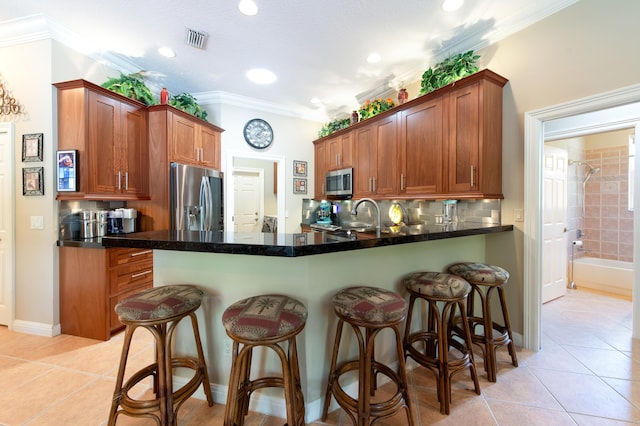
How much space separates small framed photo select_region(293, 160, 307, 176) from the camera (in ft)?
15.8

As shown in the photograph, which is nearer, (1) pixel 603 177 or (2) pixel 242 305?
(2) pixel 242 305

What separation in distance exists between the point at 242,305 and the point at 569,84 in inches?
111

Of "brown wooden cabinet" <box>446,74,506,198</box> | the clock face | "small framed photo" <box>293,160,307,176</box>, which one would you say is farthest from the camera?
"small framed photo" <box>293,160,307,176</box>

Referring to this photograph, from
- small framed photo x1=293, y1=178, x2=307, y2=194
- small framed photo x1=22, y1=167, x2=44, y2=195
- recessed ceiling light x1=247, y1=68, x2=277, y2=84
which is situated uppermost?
recessed ceiling light x1=247, y1=68, x2=277, y2=84

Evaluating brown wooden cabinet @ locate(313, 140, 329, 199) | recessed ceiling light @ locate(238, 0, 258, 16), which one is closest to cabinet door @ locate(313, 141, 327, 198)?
brown wooden cabinet @ locate(313, 140, 329, 199)

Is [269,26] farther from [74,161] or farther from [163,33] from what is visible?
[74,161]

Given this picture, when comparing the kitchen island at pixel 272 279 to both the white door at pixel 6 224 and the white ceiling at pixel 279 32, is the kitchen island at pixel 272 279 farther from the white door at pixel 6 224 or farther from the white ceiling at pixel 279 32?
the white door at pixel 6 224

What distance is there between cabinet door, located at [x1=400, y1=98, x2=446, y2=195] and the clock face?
232 centimetres

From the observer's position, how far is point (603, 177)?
424cm

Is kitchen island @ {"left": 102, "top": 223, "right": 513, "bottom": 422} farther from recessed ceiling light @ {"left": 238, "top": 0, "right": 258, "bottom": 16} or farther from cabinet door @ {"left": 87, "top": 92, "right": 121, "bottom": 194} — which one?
recessed ceiling light @ {"left": 238, "top": 0, "right": 258, "bottom": 16}

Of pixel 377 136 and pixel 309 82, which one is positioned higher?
pixel 309 82

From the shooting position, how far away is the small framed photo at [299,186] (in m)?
4.85

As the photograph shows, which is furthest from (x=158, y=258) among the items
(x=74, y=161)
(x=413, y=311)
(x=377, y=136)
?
(x=377, y=136)

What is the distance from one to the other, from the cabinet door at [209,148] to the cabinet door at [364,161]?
2051mm
